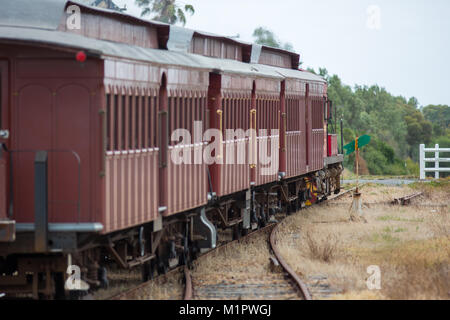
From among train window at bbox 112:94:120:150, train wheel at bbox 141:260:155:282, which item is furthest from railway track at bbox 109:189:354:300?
train window at bbox 112:94:120:150

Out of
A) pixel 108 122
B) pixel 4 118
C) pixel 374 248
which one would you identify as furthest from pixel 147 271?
pixel 374 248

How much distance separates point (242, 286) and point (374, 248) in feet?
14.6

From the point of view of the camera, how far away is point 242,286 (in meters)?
13.4

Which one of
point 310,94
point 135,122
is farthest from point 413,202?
point 135,122

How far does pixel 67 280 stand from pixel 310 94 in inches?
580

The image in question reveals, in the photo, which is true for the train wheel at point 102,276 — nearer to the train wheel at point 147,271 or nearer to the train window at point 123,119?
the train wheel at point 147,271

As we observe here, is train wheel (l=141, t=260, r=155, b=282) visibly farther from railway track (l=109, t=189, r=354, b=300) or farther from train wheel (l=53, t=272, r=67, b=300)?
train wheel (l=53, t=272, r=67, b=300)

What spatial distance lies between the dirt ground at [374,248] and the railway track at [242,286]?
0.30 metres

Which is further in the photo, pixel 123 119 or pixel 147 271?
pixel 147 271

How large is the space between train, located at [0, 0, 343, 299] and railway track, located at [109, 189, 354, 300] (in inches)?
14.0

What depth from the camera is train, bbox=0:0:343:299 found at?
10359 millimetres

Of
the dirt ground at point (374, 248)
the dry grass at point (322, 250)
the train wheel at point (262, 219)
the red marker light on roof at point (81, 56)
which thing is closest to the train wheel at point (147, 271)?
the dirt ground at point (374, 248)

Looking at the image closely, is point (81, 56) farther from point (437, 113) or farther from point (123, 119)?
point (437, 113)

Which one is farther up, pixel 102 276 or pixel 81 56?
pixel 81 56
